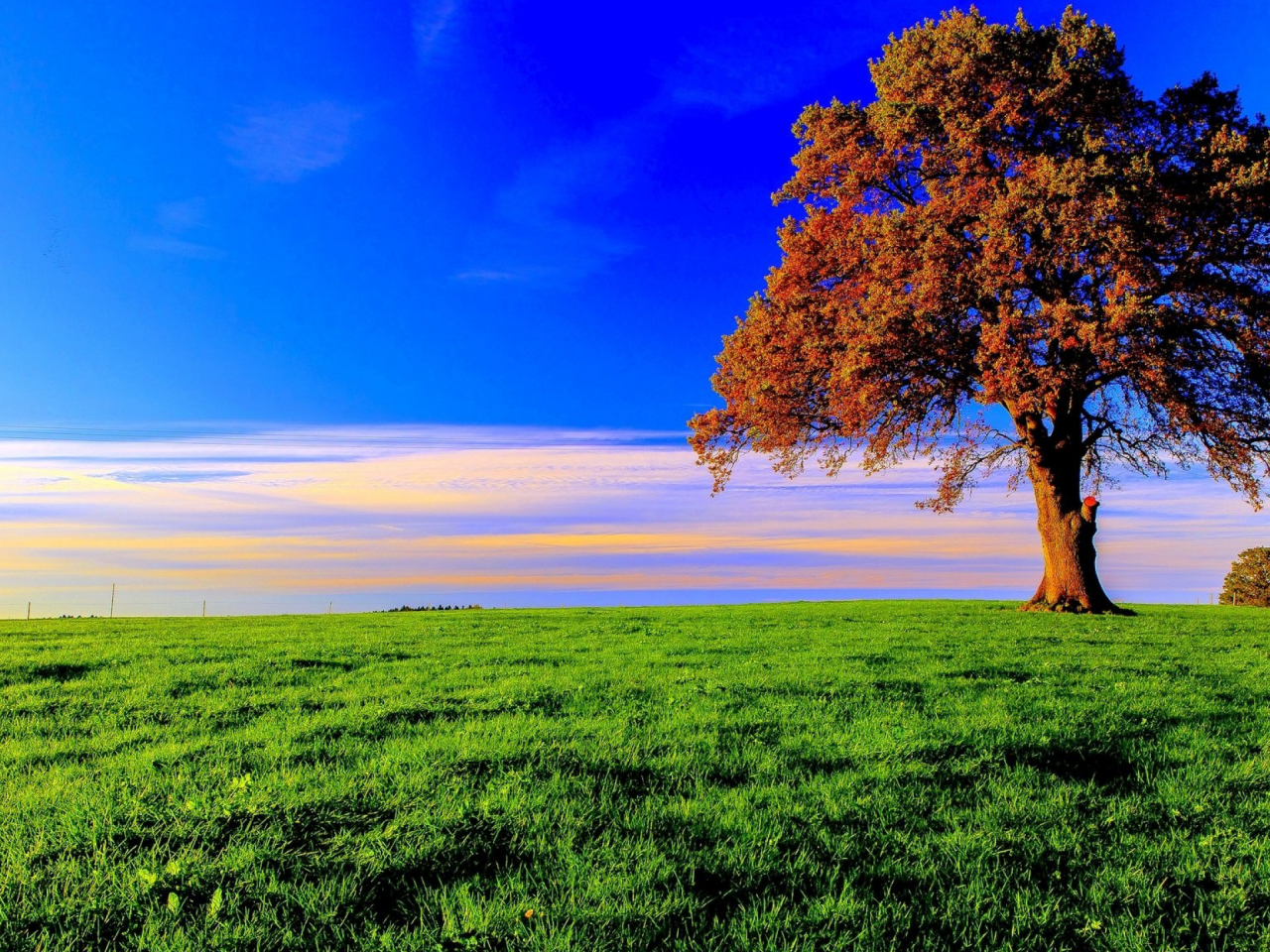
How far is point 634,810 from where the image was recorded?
644 centimetres

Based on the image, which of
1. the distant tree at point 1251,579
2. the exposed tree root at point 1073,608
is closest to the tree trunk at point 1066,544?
the exposed tree root at point 1073,608

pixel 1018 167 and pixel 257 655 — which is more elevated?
pixel 1018 167

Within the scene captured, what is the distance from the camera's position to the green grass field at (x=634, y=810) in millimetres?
4965

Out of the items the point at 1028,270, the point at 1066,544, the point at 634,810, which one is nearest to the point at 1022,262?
the point at 1028,270

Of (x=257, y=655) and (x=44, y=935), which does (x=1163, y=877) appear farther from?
(x=257, y=655)

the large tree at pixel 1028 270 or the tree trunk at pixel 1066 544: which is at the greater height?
the large tree at pixel 1028 270

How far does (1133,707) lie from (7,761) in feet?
47.2

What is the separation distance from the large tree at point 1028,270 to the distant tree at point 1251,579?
1614 inches

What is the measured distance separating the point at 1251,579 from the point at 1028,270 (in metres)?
52.3

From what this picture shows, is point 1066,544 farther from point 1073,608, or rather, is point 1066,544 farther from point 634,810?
point 634,810

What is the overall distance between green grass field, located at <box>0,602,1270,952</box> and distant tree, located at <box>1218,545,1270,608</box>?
200 ft

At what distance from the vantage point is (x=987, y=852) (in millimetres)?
5852

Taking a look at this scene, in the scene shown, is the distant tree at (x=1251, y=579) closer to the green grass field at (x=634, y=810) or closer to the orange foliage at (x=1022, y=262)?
the orange foliage at (x=1022, y=262)

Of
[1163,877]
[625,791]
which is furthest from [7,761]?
[1163,877]
